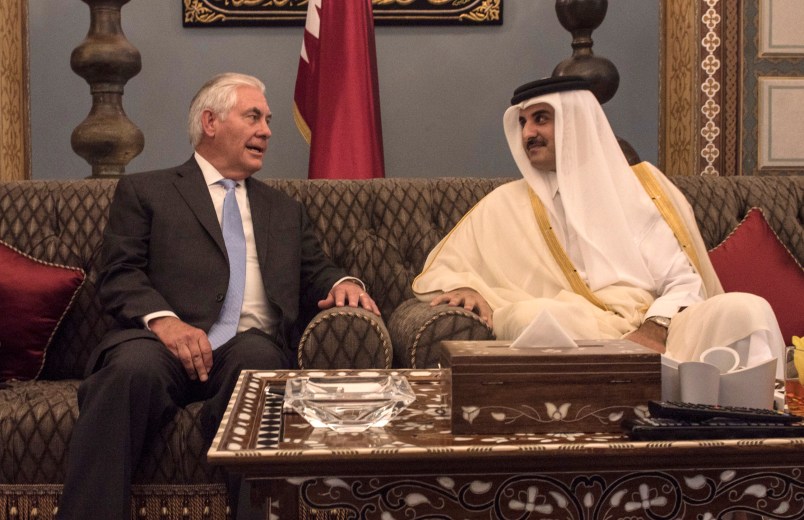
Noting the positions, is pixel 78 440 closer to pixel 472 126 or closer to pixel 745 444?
pixel 745 444

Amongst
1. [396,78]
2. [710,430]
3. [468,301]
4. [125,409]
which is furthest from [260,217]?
[396,78]

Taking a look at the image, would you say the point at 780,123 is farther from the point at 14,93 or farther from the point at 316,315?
the point at 14,93

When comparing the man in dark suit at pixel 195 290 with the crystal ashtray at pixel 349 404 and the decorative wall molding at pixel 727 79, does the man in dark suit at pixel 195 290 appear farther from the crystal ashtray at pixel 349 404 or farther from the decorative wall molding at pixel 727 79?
the decorative wall molding at pixel 727 79

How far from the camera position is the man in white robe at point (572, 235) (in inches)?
130

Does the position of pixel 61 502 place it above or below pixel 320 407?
below

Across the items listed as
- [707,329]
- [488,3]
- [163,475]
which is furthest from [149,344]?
[488,3]

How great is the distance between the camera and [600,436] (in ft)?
5.77

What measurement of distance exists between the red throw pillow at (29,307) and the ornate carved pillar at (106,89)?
1.12 meters

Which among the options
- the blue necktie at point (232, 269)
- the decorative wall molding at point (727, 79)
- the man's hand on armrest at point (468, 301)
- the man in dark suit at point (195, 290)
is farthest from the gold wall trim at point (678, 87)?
the blue necktie at point (232, 269)

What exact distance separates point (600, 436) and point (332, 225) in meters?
2.01

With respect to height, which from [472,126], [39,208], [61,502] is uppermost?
[472,126]

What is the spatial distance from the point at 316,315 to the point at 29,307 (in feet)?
2.98

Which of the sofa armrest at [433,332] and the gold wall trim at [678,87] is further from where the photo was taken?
the gold wall trim at [678,87]

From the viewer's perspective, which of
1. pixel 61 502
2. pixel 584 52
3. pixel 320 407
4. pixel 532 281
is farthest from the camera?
pixel 584 52
